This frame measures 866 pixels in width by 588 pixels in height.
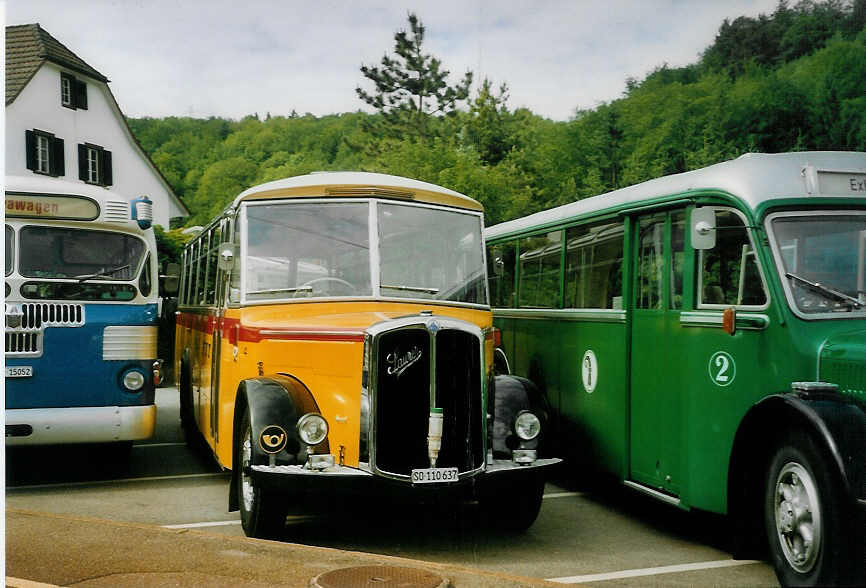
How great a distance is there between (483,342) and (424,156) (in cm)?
641

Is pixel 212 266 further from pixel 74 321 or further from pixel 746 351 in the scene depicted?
pixel 746 351

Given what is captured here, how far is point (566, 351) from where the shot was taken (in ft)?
27.8

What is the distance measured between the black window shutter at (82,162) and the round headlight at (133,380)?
2.33 meters

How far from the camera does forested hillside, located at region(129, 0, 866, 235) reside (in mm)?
7398

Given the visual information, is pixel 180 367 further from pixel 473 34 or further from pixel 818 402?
pixel 818 402

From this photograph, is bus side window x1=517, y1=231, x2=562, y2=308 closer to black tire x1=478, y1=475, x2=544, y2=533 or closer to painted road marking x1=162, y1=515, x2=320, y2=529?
black tire x1=478, y1=475, x2=544, y2=533

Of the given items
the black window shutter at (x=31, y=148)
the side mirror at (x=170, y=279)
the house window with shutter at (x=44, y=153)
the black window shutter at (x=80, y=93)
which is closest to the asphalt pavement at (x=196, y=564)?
the house window with shutter at (x=44, y=153)

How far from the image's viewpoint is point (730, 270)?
5922 millimetres

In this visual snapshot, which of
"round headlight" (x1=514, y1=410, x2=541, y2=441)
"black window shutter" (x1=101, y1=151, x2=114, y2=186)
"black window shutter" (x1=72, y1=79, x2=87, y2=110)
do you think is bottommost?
"round headlight" (x1=514, y1=410, x2=541, y2=441)

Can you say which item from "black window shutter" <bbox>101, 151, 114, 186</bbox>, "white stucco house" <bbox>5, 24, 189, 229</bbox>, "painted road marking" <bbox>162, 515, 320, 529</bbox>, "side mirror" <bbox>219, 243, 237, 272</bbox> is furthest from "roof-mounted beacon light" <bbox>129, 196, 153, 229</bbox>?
"painted road marking" <bbox>162, 515, 320, 529</bbox>

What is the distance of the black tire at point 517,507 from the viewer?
22.0 feet

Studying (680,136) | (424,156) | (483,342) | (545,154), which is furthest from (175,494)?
(680,136)

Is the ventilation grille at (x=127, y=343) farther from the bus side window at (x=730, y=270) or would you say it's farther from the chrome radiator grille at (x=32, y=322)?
the bus side window at (x=730, y=270)

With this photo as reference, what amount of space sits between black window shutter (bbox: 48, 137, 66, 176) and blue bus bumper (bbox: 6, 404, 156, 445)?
2.20m
